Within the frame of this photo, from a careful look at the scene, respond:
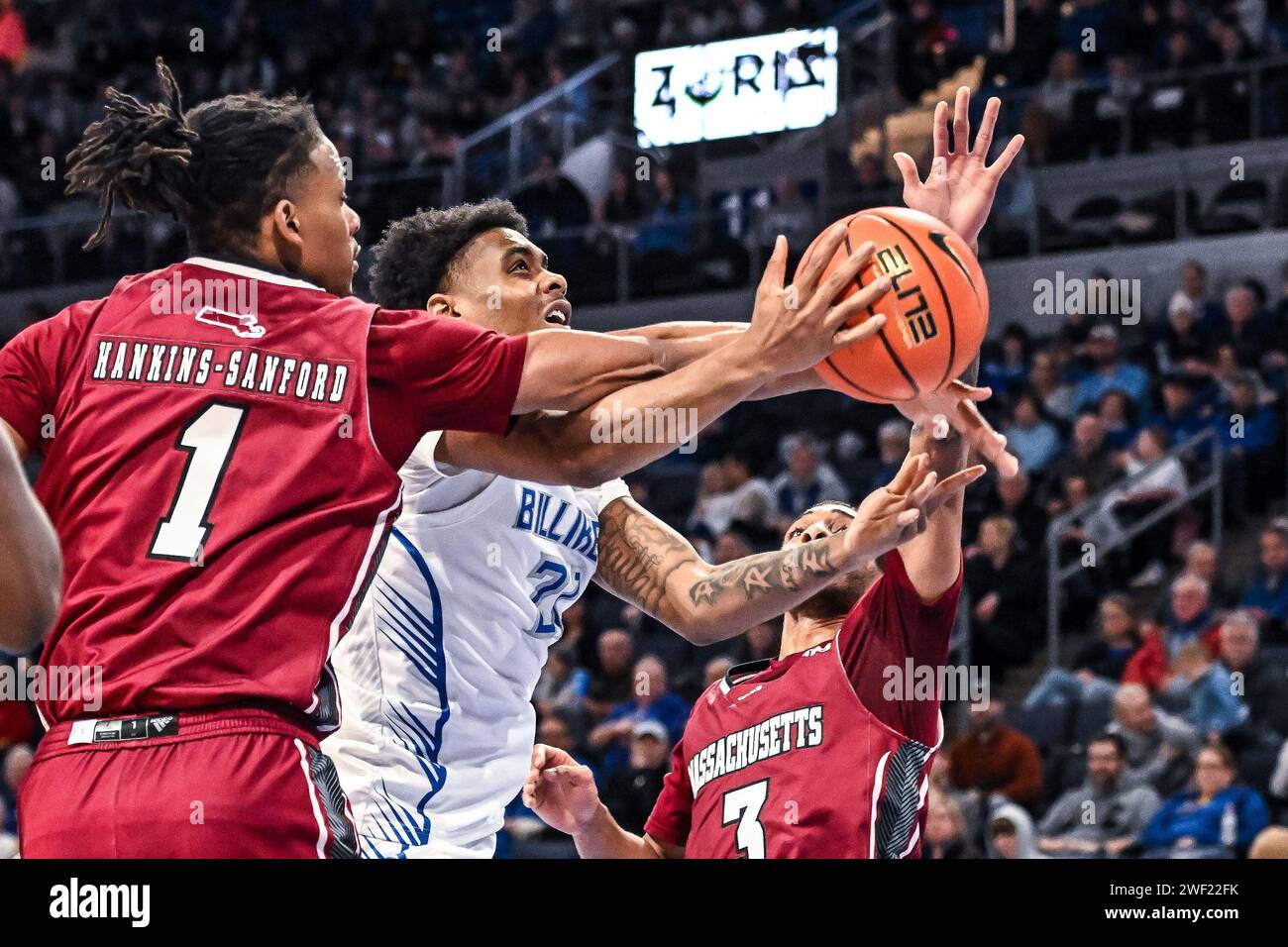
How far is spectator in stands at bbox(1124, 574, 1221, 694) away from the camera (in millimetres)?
9328

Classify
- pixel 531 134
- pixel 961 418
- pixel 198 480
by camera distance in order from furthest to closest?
pixel 531 134 < pixel 961 418 < pixel 198 480

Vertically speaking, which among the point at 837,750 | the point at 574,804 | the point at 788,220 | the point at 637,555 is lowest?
the point at 574,804

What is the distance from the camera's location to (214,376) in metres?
2.93

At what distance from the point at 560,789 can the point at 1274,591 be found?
610cm

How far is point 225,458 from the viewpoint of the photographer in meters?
2.88

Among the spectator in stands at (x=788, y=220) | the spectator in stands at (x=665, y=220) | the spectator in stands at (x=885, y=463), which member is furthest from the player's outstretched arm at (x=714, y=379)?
the spectator in stands at (x=665, y=220)

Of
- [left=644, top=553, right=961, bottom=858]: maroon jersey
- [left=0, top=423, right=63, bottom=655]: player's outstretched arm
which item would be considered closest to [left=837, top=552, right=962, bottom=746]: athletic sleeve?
[left=644, top=553, right=961, bottom=858]: maroon jersey

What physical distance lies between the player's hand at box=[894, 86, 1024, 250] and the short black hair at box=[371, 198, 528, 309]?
3.63 feet

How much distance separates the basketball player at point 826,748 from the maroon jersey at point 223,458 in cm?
166

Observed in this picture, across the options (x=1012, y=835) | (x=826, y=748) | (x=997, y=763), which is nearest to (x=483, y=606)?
(x=826, y=748)

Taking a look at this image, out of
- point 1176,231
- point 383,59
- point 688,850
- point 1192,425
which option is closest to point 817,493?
point 1192,425

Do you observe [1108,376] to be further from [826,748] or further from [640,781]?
[826,748]

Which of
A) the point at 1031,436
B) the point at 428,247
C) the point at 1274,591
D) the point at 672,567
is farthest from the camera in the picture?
the point at 1031,436
